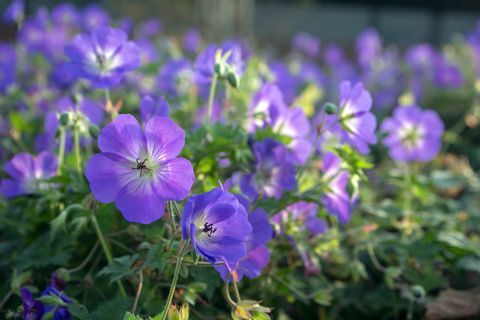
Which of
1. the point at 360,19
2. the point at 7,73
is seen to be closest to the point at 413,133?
the point at 7,73

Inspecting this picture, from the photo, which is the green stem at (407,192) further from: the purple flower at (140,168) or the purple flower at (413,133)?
the purple flower at (140,168)

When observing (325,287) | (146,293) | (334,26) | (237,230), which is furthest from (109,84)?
(334,26)

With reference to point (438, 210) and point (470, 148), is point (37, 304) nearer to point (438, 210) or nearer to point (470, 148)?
point (438, 210)

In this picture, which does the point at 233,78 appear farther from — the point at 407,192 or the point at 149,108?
the point at 407,192

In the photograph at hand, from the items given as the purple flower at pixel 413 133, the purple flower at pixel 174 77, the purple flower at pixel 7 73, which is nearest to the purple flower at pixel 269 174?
the purple flower at pixel 413 133

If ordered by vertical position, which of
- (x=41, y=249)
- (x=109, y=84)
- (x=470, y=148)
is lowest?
(x=470, y=148)

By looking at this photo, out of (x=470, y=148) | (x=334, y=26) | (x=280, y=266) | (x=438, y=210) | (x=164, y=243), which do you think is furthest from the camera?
(x=334, y=26)
